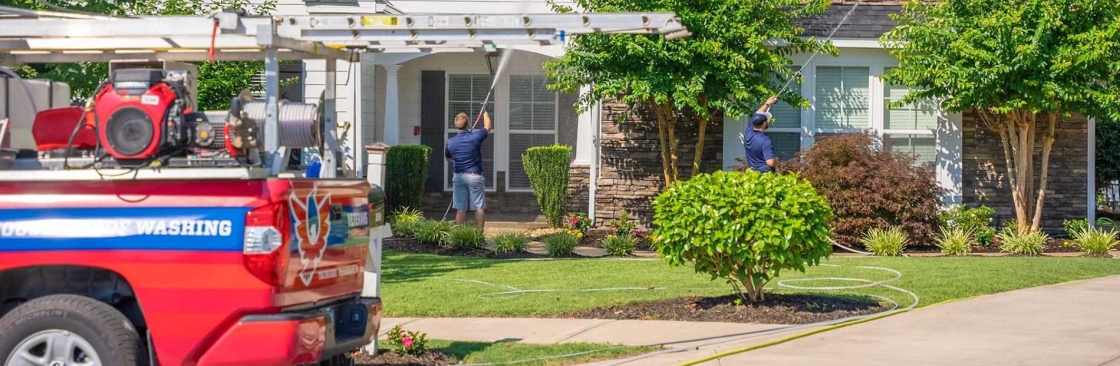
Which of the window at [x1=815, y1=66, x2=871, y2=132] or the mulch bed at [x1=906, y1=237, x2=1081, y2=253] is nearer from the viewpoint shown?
the mulch bed at [x1=906, y1=237, x2=1081, y2=253]

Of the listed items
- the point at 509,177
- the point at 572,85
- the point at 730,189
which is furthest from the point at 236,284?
the point at 509,177

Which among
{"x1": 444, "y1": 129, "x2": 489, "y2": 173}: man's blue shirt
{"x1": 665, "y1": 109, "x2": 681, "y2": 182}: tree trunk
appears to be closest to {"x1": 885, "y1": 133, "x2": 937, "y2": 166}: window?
{"x1": 665, "y1": 109, "x2": 681, "y2": 182}: tree trunk

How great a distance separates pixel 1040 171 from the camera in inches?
695

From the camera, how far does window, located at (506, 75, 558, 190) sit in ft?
64.0

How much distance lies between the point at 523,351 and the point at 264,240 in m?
2.80

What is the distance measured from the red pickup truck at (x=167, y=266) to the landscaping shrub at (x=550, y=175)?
11.7 meters

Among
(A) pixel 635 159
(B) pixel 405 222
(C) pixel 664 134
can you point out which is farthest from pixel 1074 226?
(B) pixel 405 222

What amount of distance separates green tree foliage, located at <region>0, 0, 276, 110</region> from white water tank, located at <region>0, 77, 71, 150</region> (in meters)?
5.38

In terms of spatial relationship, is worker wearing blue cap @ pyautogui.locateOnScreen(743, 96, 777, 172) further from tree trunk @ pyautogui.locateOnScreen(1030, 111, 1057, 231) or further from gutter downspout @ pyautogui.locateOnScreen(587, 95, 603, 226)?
tree trunk @ pyautogui.locateOnScreen(1030, 111, 1057, 231)

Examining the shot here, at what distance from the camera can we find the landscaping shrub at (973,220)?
1637 cm

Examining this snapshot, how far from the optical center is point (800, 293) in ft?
34.5

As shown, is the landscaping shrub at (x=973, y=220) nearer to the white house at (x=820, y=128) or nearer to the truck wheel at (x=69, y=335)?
the white house at (x=820, y=128)

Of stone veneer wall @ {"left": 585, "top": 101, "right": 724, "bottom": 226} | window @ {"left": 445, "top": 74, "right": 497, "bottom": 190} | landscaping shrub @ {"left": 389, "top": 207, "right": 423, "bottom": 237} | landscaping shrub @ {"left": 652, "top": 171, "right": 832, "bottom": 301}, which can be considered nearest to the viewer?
landscaping shrub @ {"left": 652, "top": 171, "right": 832, "bottom": 301}

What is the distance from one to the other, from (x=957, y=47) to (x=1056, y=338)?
25.5 feet
